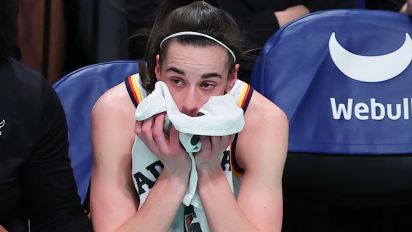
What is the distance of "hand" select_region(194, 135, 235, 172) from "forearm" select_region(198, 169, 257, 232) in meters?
0.02

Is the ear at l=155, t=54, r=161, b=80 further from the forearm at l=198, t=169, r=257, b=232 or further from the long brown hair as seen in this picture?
the forearm at l=198, t=169, r=257, b=232

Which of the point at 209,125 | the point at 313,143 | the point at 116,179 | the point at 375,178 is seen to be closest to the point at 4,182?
the point at 116,179

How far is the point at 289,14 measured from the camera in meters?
2.56

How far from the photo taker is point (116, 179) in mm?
1931

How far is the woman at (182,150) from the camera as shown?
1829 mm

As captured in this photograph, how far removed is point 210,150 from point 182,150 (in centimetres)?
6

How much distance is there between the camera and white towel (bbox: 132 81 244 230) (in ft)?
5.67

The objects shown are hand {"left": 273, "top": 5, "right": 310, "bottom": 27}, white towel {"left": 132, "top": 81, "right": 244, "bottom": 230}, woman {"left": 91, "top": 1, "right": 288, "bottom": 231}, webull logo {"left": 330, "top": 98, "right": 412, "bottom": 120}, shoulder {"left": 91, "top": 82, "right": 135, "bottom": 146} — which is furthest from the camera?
hand {"left": 273, "top": 5, "right": 310, "bottom": 27}

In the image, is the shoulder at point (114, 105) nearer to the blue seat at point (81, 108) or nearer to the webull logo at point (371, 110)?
the blue seat at point (81, 108)

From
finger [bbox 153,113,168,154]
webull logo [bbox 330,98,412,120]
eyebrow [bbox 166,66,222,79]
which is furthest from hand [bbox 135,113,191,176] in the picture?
webull logo [bbox 330,98,412,120]

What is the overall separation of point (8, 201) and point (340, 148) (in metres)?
0.90

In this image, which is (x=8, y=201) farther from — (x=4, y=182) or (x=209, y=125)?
(x=209, y=125)

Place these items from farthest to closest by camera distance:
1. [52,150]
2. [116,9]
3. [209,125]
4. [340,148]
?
[116,9]
[340,148]
[52,150]
[209,125]

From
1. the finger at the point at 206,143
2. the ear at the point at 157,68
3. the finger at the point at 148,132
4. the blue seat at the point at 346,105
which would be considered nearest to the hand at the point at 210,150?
the finger at the point at 206,143
